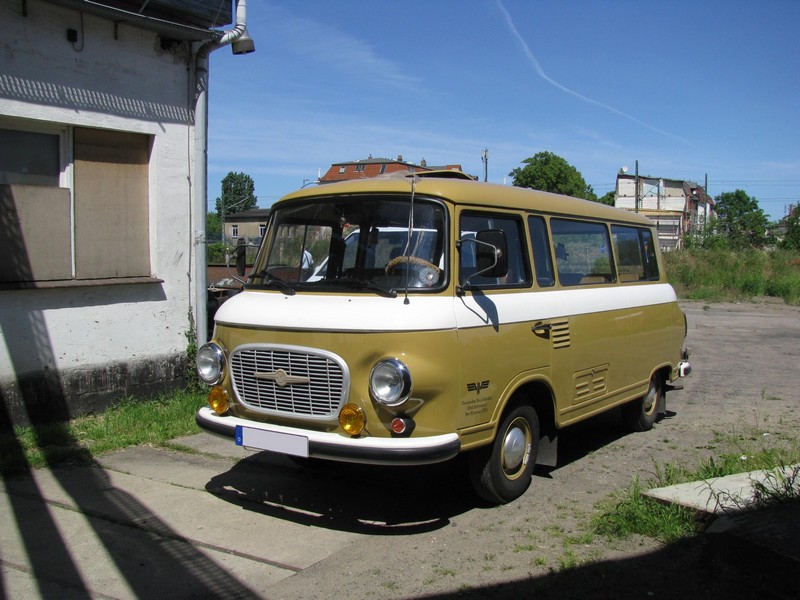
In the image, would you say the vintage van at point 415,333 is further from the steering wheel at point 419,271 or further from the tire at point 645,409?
the tire at point 645,409

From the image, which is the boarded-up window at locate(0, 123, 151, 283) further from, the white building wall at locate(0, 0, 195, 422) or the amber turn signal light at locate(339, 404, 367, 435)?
the amber turn signal light at locate(339, 404, 367, 435)

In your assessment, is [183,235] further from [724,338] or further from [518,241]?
[724,338]

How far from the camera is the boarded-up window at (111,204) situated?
25.3 feet

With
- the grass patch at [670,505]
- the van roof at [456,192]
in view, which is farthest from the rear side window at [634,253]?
the grass patch at [670,505]

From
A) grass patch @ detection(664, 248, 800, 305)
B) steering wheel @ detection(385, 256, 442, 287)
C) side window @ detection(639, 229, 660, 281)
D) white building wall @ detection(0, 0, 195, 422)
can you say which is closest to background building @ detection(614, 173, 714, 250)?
grass patch @ detection(664, 248, 800, 305)

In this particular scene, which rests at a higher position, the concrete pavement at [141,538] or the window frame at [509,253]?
the window frame at [509,253]

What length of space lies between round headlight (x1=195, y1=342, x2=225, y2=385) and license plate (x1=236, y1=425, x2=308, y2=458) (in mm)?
473

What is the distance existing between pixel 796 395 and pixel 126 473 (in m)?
8.36

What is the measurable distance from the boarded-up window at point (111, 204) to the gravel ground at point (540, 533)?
140 inches

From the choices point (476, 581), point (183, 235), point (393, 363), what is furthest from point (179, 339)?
point (476, 581)

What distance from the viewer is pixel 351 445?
4477 mm

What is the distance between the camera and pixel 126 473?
20.1 feet

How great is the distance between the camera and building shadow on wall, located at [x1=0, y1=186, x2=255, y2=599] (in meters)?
4.17

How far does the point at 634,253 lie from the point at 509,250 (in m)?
2.66
